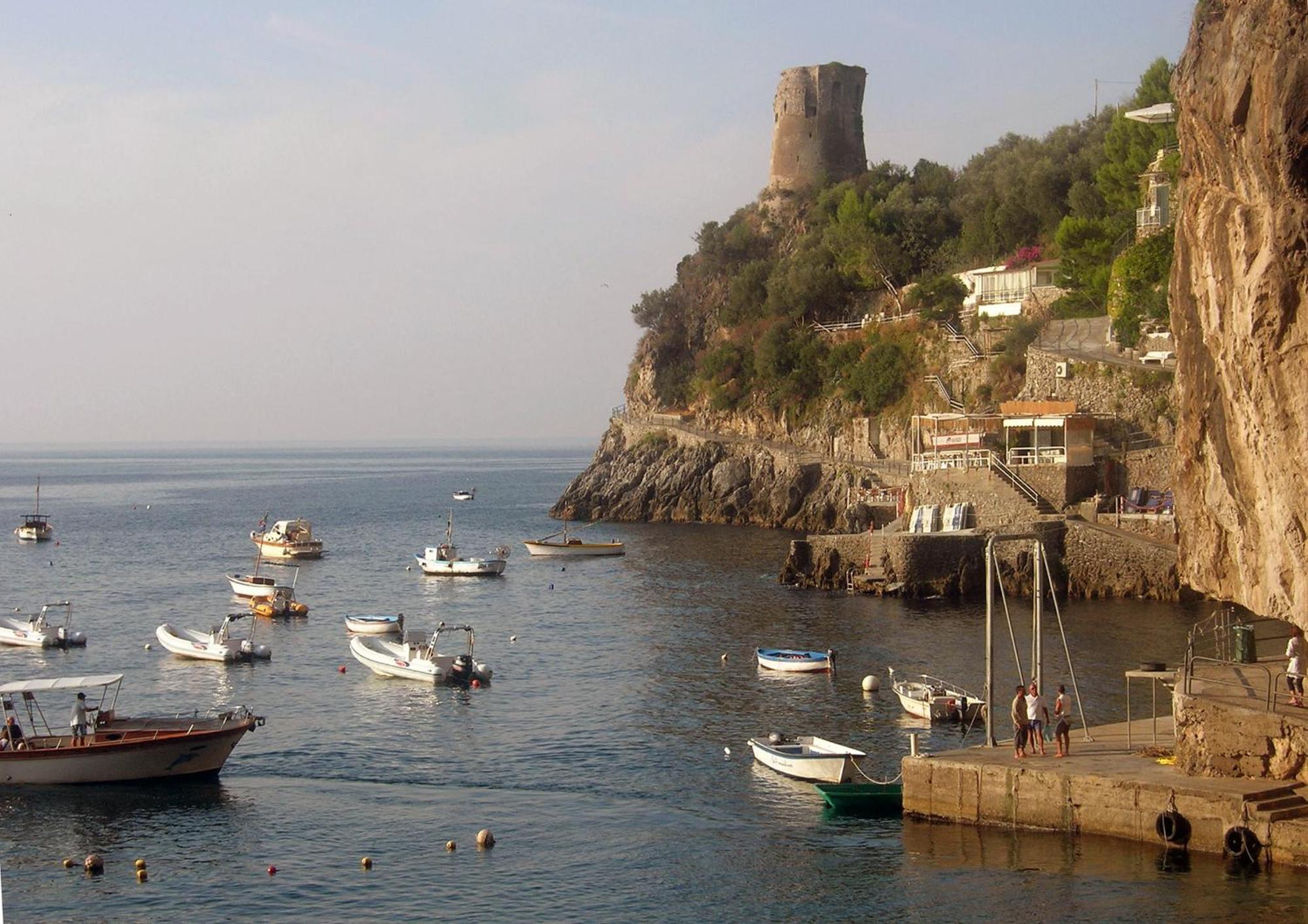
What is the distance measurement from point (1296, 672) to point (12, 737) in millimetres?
23776

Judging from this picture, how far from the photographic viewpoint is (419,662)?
130 ft

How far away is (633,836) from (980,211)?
76.6 meters

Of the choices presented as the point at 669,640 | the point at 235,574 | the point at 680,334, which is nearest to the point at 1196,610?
the point at 669,640

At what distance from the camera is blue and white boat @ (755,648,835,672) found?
39719 mm

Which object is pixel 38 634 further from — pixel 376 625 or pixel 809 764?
pixel 809 764

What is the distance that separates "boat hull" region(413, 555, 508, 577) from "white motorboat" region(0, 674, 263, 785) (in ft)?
124

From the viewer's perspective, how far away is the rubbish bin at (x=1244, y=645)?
23766 mm

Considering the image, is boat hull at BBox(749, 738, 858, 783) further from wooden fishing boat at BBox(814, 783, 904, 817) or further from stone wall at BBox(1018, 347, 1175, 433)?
stone wall at BBox(1018, 347, 1175, 433)

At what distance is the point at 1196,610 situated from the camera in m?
47.2

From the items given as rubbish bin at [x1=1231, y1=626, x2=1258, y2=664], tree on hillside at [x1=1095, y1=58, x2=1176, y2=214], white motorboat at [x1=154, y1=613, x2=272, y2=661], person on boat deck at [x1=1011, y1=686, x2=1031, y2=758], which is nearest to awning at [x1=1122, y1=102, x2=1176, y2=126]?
tree on hillside at [x1=1095, y1=58, x2=1176, y2=214]

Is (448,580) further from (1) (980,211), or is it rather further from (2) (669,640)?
(1) (980,211)

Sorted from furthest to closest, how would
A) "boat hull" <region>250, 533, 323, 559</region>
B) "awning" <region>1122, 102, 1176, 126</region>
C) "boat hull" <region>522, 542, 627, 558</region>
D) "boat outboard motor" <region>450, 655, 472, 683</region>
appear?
"boat hull" <region>250, 533, 323, 559</region> → "boat hull" <region>522, 542, 627, 558</region> → "awning" <region>1122, 102, 1176, 126</region> → "boat outboard motor" <region>450, 655, 472, 683</region>

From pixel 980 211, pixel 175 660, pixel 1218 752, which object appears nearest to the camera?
pixel 1218 752

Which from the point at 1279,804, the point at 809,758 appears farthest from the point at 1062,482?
the point at 1279,804
